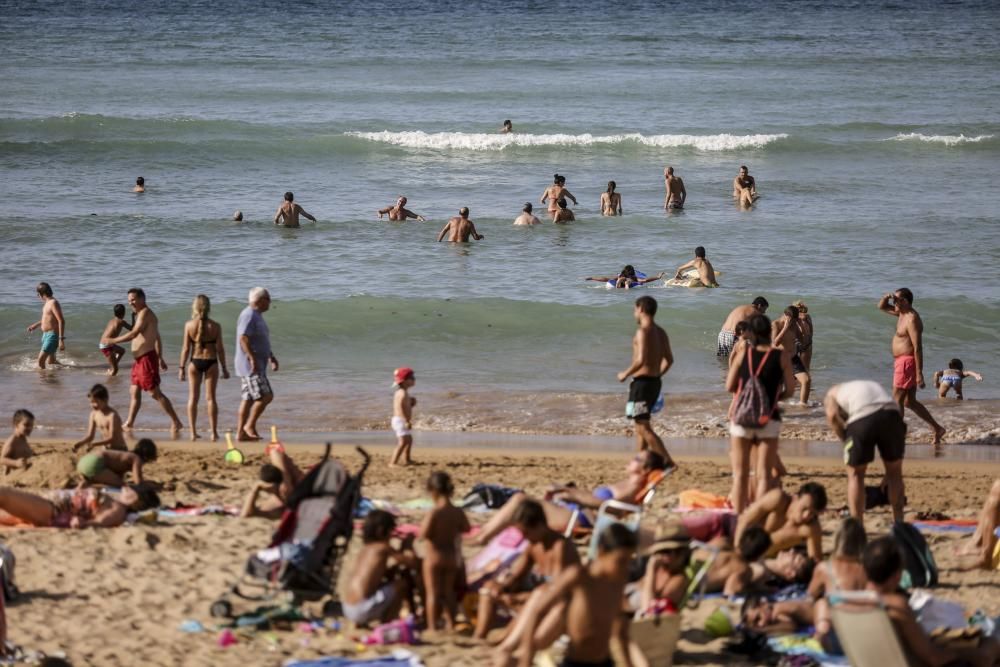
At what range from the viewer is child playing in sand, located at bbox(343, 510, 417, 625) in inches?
285

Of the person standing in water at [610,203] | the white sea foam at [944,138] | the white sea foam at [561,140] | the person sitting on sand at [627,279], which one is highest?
the white sea foam at [944,138]

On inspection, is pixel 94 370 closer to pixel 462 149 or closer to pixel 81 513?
pixel 81 513

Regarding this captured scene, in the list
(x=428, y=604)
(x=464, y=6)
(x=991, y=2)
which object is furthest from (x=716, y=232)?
(x=991, y=2)

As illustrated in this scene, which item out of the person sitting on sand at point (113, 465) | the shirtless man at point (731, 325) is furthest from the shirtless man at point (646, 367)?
the person sitting on sand at point (113, 465)

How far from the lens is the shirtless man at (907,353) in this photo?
11766mm

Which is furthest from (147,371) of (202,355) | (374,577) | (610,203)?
(610,203)

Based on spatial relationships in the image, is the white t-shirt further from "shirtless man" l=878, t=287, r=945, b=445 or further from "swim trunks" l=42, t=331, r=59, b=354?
"swim trunks" l=42, t=331, r=59, b=354

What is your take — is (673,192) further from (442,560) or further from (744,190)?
(442,560)

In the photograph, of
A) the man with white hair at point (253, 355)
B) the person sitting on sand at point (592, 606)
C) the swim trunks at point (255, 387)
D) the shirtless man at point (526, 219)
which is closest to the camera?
the person sitting on sand at point (592, 606)

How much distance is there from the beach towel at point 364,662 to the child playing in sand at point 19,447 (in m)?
4.08

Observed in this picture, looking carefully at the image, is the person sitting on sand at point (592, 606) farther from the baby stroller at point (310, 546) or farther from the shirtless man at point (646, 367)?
the shirtless man at point (646, 367)

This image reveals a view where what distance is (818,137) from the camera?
3266 cm

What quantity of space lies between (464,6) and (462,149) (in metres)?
26.3

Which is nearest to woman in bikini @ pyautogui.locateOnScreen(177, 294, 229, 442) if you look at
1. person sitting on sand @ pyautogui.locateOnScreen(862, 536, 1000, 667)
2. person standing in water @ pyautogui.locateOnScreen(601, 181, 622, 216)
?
person sitting on sand @ pyautogui.locateOnScreen(862, 536, 1000, 667)
